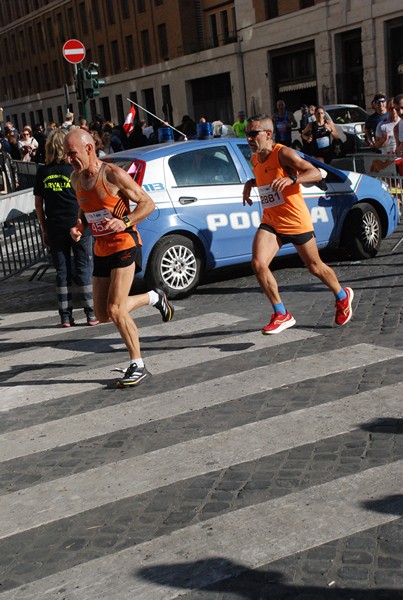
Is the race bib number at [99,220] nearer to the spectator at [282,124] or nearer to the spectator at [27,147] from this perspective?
the spectator at [282,124]

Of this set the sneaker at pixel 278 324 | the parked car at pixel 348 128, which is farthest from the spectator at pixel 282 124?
the sneaker at pixel 278 324

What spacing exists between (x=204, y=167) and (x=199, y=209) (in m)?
0.56

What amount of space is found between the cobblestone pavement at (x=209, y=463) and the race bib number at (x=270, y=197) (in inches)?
43.8

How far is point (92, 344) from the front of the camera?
7.88m

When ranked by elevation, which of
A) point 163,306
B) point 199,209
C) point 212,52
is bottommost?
point 163,306

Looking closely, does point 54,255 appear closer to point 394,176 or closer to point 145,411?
point 145,411

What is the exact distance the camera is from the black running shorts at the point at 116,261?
6363mm

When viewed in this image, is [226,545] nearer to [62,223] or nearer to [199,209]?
[62,223]

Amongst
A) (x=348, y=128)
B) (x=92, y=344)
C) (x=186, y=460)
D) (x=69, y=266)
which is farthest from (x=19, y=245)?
(x=348, y=128)

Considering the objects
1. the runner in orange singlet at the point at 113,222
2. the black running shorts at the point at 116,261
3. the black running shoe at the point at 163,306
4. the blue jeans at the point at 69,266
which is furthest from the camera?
the blue jeans at the point at 69,266

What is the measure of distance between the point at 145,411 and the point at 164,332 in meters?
2.29

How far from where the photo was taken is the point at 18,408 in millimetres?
6188

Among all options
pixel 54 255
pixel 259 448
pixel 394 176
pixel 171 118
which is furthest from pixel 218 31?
pixel 259 448

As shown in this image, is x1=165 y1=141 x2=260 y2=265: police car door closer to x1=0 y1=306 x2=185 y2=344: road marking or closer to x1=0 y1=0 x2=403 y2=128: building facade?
x1=0 y1=306 x2=185 y2=344: road marking
